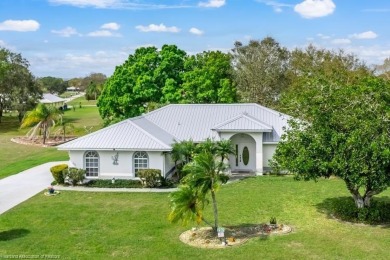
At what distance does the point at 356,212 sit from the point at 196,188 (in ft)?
26.2

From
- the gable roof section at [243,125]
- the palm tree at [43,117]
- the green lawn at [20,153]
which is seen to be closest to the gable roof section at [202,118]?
the gable roof section at [243,125]

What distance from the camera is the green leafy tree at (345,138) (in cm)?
1838

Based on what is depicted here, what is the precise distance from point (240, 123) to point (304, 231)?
1379 centimetres

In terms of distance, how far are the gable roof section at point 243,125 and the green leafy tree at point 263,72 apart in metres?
19.7

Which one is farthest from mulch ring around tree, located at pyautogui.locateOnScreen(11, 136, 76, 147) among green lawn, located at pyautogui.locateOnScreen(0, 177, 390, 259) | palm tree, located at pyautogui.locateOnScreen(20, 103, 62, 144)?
green lawn, located at pyautogui.locateOnScreen(0, 177, 390, 259)

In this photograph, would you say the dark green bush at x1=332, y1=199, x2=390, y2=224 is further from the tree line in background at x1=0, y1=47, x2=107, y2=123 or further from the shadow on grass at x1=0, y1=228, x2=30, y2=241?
the tree line in background at x1=0, y1=47, x2=107, y2=123

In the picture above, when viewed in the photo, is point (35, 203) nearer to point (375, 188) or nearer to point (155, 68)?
point (375, 188)

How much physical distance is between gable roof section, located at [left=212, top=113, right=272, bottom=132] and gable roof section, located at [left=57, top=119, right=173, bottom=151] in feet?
15.0

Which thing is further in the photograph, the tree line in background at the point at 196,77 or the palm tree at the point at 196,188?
the tree line in background at the point at 196,77

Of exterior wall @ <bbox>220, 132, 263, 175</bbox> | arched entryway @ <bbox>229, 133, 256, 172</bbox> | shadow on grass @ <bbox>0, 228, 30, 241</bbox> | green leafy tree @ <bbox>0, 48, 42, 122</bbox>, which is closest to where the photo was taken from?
shadow on grass @ <bbox>0, 228, 30, 241</bbox>

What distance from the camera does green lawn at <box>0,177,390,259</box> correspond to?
16.8 metres

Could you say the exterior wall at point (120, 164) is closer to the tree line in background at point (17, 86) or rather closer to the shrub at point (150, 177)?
the shrub at point (150, 177)

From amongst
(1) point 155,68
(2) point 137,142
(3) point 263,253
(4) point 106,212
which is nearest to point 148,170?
(2) point 137,142

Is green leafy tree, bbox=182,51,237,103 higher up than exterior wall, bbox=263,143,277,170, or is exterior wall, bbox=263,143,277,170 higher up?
green leafy tree, bbox=182,51,237,103
